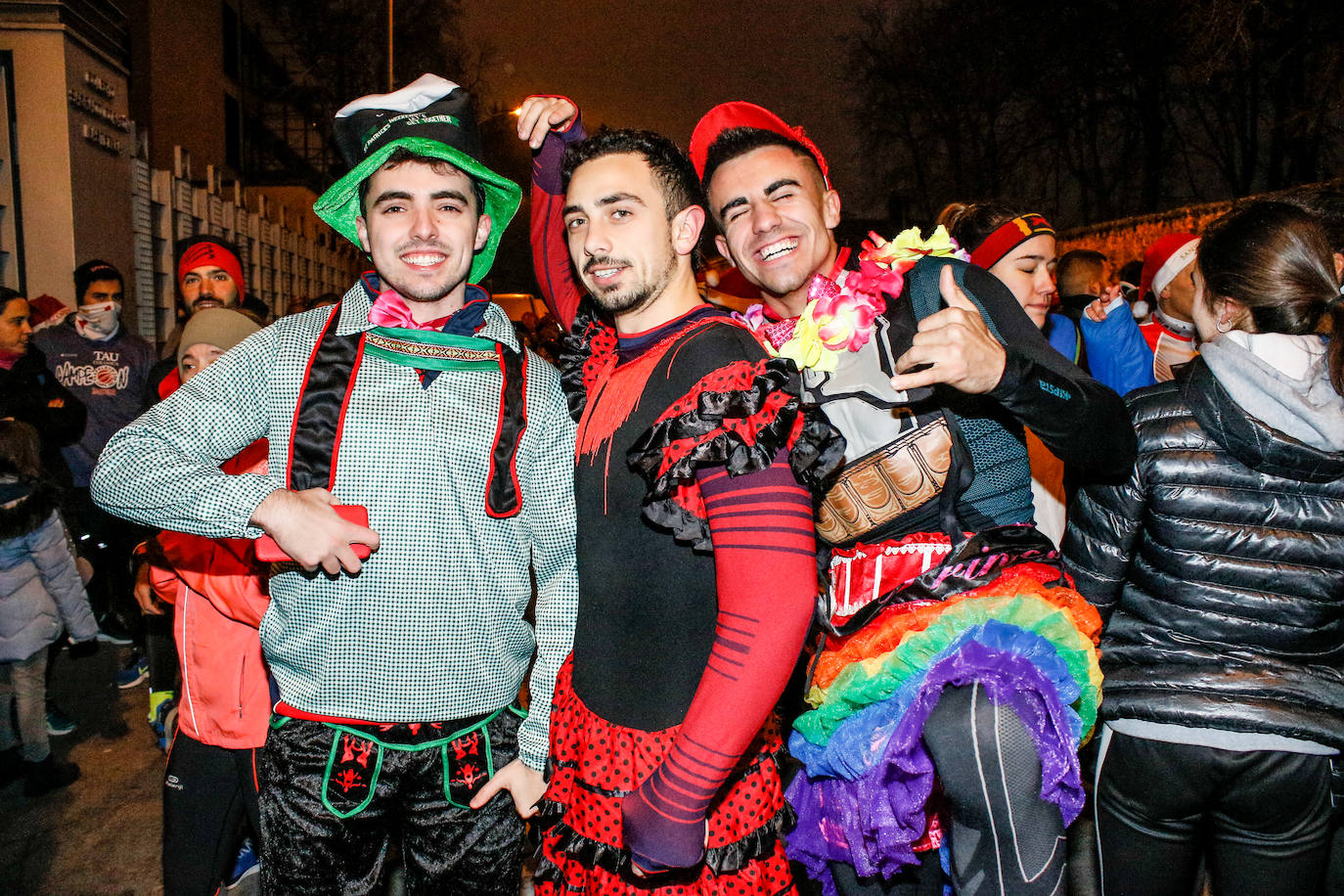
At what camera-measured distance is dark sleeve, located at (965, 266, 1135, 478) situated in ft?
6.06

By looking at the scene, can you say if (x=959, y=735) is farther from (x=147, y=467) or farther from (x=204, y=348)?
(x=204, y=348)

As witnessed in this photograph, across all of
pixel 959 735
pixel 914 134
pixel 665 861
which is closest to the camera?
pixel 665 861

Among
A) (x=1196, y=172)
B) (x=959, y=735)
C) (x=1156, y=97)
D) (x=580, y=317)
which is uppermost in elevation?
(x=1156, y=97)

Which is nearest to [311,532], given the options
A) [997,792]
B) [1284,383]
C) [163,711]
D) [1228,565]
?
[997,792]

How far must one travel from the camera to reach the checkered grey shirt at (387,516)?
6.29ft

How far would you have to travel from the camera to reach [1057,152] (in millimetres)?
24141

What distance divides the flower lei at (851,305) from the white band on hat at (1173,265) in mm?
2449

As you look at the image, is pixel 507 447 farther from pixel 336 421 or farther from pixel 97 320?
pixel 97 320

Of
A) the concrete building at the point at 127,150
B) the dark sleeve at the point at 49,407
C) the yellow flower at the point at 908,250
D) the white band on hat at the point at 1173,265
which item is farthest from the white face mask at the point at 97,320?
the white band on hat at the point at 1173,265

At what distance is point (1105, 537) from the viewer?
226 cm

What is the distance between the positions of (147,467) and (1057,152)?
1070 inches

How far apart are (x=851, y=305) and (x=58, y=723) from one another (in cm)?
521

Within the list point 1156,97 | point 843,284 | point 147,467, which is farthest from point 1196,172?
point 147,467

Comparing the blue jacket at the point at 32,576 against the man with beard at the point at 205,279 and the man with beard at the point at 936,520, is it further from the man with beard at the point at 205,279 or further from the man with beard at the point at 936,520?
the man with beard at the point at 936,520
